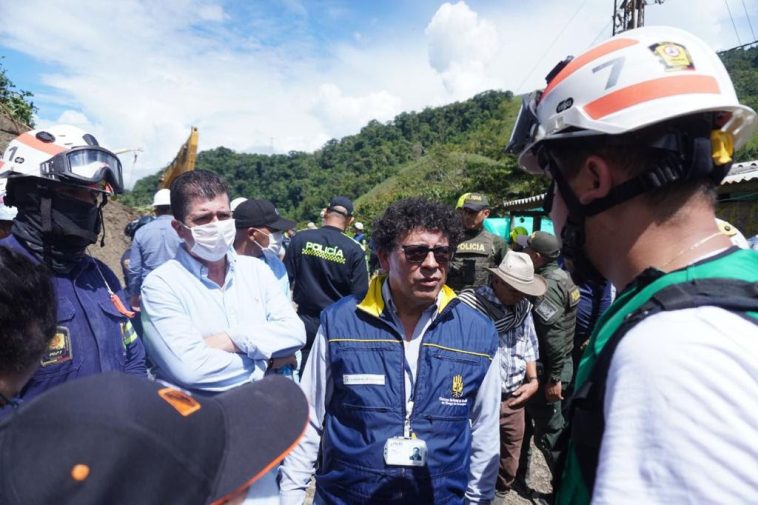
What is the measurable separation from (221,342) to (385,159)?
9191 cm

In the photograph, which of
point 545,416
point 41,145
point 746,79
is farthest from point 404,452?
point 746,79

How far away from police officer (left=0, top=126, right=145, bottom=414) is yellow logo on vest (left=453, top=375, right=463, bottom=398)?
62.2 inches

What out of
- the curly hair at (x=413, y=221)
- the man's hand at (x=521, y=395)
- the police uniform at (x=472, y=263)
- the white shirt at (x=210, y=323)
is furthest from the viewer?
the police uniform at (x=472, y=263)

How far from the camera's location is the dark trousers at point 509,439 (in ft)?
12.6

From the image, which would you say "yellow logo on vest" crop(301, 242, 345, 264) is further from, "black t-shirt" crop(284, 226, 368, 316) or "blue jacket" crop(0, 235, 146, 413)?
"blue jacket" crop(0, 235, 146, 413)

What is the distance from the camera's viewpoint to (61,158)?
7.23 ft

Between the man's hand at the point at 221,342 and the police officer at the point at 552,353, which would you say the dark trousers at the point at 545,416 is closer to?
the police officer at the point at 552,353

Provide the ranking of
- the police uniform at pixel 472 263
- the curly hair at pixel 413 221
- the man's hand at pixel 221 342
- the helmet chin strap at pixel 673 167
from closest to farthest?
1. the helmet chin strap at pixel 673 167
2. the man's hand at pixel 221 342
3. the curly hair at pixel 413 221
4. the police uniform at pixel 472 263

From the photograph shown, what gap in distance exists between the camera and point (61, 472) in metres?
0.76

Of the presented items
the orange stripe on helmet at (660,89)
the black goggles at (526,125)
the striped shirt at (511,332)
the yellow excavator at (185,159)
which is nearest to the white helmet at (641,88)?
the orange stripe on helmet at (660,89)

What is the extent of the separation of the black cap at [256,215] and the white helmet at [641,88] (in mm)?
3576

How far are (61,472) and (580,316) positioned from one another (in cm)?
499

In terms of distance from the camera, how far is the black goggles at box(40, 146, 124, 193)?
2197 millimetres

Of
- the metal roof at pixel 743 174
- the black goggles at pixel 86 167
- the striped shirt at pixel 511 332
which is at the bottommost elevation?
the striped shirt at pixel 511 332
